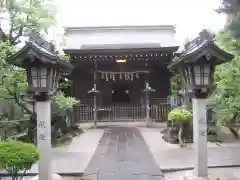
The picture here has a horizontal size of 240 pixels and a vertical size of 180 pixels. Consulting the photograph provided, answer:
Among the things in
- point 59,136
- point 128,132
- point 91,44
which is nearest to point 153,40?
point 91,44

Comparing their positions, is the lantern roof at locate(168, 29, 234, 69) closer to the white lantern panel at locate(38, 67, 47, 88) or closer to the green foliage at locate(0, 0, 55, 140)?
the white lantern panel at locate(38, 67, 47, 88)

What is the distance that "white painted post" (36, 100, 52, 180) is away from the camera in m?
6.04

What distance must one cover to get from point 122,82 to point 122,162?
11.6 meters

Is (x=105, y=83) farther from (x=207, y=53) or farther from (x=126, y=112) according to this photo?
(x=207, y=53)

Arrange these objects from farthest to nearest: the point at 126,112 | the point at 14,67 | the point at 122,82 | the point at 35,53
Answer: the point at 122,82 < the point at 126,112 < the point at 14,67 < the point at 35,53

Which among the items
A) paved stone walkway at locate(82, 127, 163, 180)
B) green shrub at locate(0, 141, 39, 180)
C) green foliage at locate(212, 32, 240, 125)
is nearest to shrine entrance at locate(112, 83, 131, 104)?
paved stone walkway at locate(82, 127, 163, 180)

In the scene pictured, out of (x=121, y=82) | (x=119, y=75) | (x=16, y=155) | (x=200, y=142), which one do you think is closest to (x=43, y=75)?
(x=16, y=155)

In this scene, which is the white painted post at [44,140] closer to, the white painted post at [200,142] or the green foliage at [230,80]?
the white painted post at [200,142]

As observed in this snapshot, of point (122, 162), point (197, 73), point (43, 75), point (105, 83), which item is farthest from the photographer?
point (105, 83)

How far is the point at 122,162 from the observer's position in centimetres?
825

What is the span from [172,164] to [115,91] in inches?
478

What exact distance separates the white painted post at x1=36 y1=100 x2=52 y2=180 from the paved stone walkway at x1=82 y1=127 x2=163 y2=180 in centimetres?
122

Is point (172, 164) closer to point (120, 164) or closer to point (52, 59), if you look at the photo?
point (120, 164)

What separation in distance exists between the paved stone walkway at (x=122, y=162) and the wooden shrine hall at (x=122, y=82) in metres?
5.43
